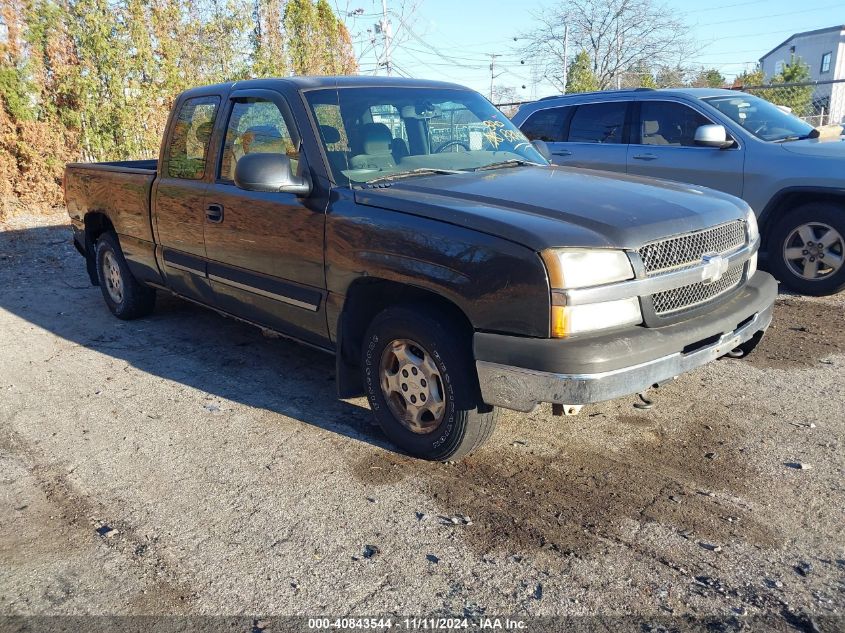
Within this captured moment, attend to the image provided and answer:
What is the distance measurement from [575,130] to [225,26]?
906cm

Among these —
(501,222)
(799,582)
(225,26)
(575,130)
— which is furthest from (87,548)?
(225,26)

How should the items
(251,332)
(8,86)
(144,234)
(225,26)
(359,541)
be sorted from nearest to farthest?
(359,541), (144,234), (251,332), (8,86), (225,26)

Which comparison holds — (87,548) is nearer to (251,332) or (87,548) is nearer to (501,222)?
(501,222)

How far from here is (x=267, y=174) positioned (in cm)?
368

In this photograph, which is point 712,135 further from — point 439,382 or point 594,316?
point 439,382

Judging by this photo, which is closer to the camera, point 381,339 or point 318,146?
point 381,339

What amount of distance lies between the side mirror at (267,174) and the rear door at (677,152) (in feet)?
15.5

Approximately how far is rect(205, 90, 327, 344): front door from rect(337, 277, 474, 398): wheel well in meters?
0.21

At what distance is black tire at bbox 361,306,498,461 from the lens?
10.6ft

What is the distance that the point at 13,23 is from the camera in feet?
36.0

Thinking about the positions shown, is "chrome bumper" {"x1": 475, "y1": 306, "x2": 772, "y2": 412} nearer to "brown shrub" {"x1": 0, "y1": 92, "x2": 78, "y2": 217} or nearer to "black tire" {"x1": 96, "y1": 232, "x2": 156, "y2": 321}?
"black tire" {"x1": 96, "y1": 232, "x2": 156, "y2": 321}

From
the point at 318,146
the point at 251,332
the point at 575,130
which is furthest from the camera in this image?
the point at 575,130

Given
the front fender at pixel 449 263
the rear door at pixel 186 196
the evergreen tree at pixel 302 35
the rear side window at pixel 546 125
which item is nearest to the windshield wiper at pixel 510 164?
the front fender at pixel 449 263

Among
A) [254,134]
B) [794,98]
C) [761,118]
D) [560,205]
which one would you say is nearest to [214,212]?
[254,134]
